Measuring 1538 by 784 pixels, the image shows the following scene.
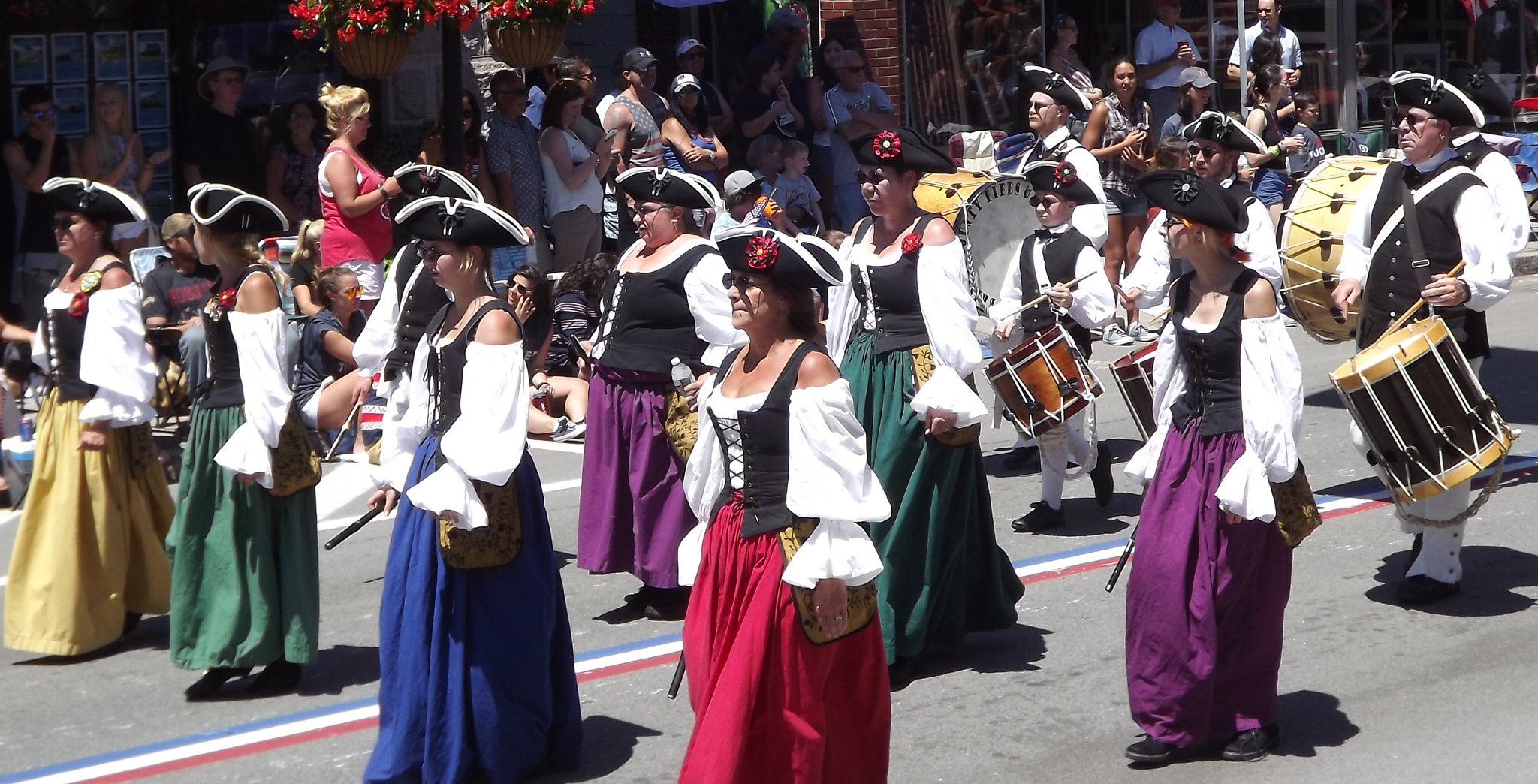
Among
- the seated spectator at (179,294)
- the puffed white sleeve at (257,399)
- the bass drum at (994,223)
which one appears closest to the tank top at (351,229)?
the seated spectator at (179,294)

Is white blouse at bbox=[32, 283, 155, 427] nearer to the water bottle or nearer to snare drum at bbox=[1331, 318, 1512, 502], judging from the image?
the water bottle

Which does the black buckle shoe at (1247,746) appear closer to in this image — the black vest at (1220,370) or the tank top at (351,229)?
the black vest at (1220,370)

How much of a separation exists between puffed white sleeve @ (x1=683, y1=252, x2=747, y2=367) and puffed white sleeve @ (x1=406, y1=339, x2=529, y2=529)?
184 cm

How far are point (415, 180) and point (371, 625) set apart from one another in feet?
6.43

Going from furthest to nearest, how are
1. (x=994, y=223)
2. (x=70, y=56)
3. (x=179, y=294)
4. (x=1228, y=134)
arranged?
1. (x=70, y=56)
2. (x=994, y=223)
3. (x=179, y=294)
4. (x=1228, y=134)

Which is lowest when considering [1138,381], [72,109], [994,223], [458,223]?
[1138,381]

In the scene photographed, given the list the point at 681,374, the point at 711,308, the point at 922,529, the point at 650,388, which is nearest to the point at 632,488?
the point at 650,388

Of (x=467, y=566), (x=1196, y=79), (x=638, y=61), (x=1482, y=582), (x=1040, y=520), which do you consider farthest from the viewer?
(x=1196, y=79)

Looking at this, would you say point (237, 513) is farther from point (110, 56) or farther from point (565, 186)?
point (110, 56)

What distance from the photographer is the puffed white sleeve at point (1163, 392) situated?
5531mm

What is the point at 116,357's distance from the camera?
21.4 ft

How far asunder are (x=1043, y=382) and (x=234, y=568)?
12.0ft

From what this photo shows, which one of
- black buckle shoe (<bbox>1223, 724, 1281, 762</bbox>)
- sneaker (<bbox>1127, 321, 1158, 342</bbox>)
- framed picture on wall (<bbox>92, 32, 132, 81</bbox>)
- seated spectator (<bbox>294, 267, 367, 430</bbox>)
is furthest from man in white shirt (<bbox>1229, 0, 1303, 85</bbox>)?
black buckle shoe (<bbox>1223, 724, 1281, 762</bbox>)

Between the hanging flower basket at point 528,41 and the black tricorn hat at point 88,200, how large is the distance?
200 inches
